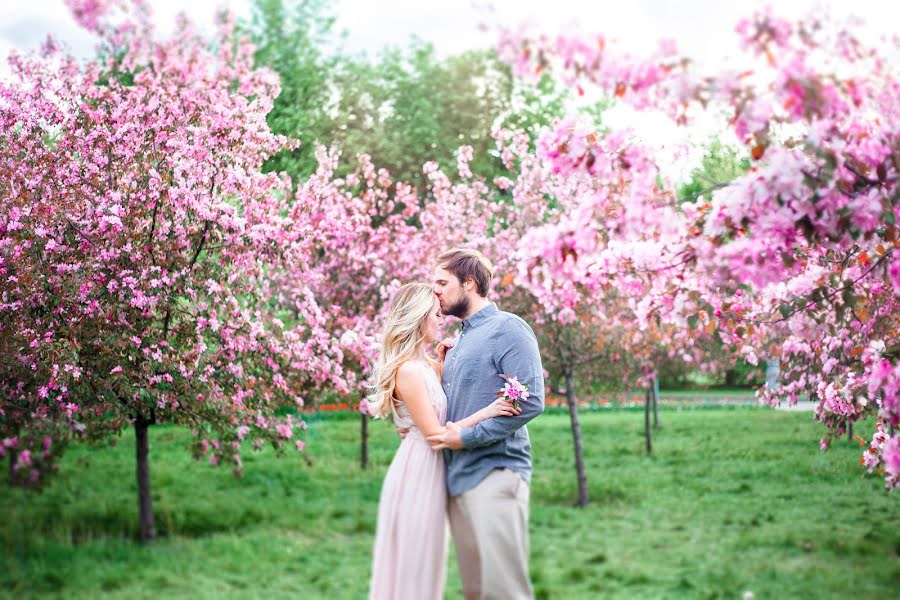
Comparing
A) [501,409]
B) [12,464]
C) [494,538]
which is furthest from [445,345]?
[12,464]

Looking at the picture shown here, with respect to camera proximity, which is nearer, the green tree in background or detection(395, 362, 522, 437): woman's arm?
detection(395, 362, 522, 437): woman's arm

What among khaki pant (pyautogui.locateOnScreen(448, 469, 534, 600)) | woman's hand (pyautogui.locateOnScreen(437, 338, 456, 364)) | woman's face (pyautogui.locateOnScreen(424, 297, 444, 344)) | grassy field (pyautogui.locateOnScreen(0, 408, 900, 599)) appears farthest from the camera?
grassy field (pyautogui.locateOnScreen(0, 408, 900, 599))

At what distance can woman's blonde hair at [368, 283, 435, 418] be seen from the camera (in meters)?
4.32

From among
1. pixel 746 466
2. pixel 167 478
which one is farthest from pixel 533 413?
pixel 746 466

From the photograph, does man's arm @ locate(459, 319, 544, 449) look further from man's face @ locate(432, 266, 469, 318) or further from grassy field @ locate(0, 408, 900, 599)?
grassy field @ locate(0, 408, 900, 599)

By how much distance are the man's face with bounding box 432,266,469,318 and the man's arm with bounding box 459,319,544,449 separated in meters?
0.30

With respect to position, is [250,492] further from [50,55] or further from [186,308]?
[50,55]

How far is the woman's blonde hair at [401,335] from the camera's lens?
14.2 ft

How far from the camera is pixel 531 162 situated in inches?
436

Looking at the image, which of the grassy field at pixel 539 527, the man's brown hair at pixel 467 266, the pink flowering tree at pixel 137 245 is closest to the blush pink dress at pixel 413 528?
the man's brown hair at pixel 467 266

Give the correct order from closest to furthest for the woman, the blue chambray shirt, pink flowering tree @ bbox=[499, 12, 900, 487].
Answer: pink flowering tree @ bbox=[499, 12, 900, 487] → the blue chambray shirt → the woman

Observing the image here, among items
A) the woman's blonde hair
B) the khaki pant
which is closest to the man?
the khaki pant

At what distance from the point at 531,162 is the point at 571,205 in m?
0.80

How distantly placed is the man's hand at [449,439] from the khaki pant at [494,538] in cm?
22
